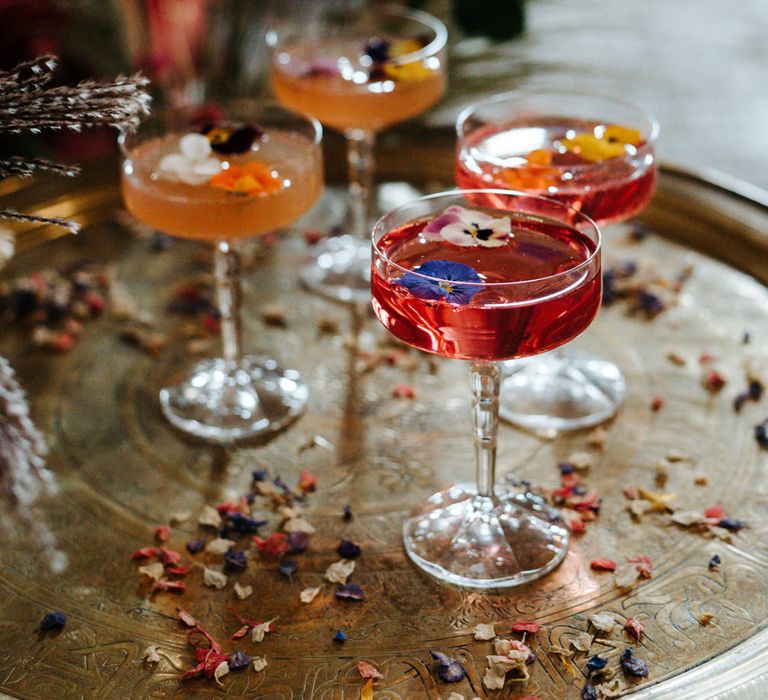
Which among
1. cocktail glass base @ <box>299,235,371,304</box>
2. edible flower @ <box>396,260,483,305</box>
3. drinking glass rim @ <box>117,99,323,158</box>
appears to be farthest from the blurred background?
edible flower @ <box>396,260,483,305</box>

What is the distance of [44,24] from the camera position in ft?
10.5

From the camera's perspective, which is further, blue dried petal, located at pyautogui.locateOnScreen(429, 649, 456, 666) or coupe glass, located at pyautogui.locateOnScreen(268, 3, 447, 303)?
coupe glass, located at pyautogui.locateOnScreen(268, 3, 447, 303)

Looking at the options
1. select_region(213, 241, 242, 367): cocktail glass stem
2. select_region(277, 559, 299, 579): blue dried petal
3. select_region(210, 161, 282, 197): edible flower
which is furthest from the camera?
select_region(213, 241, 242, 367): cocktail glass stem

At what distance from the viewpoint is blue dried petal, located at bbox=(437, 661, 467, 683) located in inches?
57.6

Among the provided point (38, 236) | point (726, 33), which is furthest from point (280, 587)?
point (726, 33)

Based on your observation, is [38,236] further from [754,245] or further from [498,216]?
[754,245]

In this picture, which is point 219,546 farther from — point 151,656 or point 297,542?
point 151,656

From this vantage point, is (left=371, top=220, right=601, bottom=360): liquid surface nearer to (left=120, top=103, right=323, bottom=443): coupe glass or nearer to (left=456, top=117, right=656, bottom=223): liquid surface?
(left=456, top=117, right=656, bottom=223): liquid surface

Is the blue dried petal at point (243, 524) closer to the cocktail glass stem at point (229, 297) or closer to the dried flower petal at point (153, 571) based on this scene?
the dried flower petal at point (153, 571)

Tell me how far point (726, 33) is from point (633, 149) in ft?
9.78

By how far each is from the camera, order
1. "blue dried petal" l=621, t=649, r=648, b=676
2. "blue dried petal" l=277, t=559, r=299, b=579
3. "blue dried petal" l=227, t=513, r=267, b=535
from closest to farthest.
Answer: "blue dried petal" l=621, t=649, r=648, b=676, "blue dried petal" l=277, t=559, r=299, b=579, "blue dried petal" l=227, t=513, r=267, b=535

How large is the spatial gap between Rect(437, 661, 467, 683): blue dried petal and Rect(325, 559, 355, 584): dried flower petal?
0.79 feet

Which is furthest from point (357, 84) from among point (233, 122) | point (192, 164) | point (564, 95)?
point (192, 164)

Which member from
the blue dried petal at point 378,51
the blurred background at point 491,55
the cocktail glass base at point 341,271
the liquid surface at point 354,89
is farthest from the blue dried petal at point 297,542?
the blurred background at point 491,55
